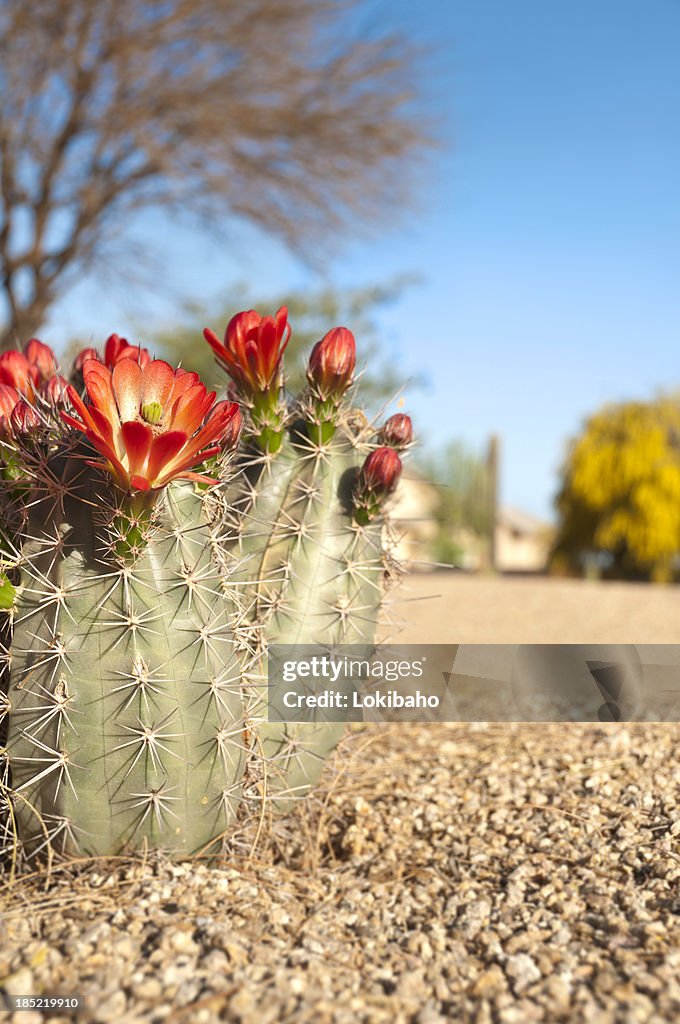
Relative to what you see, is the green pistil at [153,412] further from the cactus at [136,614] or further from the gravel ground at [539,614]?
the gravel ground at [539,614]

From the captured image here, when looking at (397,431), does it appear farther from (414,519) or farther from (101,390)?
(101,390)

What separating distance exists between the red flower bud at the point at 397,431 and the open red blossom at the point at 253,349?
12.9 inches

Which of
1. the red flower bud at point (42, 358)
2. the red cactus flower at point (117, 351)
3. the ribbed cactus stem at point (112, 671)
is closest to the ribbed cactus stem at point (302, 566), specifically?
the ribbed cactus stem at point (112, 671)

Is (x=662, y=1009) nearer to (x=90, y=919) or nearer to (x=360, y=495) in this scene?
(x=90, y=919)

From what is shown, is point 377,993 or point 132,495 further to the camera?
point 132,495

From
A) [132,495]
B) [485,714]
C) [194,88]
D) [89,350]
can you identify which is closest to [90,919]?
[132,495]

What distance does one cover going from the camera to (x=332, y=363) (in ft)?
6.92

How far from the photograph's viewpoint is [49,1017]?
146 cm

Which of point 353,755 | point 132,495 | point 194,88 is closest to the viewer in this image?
point 132,495

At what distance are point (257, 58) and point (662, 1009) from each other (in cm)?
1188

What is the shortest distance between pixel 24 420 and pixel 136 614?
20.8 inches

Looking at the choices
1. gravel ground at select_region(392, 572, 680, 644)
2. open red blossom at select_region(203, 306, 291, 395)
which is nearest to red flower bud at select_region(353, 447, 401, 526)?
open red blossom at select_region(203, 306, 291, 395)

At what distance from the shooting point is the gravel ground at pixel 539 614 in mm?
6781

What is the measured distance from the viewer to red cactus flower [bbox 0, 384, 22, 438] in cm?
200
